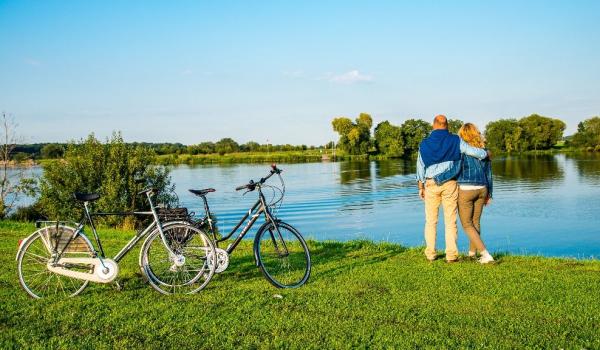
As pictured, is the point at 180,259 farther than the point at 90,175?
No

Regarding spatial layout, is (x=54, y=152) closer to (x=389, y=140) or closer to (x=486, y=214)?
(x=486, y=214)

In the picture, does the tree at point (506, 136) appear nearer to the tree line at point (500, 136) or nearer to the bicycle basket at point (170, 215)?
the tree line at point (500, 136)

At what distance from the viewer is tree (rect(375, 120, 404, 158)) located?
124312 millimetres

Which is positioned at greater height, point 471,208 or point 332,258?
point 471,208

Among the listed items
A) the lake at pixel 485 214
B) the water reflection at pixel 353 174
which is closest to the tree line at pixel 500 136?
the water reflection at pixel 353 174

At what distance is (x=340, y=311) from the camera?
17.6 ft

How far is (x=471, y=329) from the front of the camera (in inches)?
187

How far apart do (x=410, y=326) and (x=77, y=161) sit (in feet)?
64.2

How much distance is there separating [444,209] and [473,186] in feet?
1.89

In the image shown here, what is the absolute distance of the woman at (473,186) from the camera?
8078 mm

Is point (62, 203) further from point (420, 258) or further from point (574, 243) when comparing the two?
point (574, 243)

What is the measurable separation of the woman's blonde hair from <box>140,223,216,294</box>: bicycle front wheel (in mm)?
4374

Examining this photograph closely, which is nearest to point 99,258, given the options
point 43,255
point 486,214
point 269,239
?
point 43,255

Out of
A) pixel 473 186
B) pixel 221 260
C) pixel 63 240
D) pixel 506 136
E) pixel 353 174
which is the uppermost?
pixel 506 136
